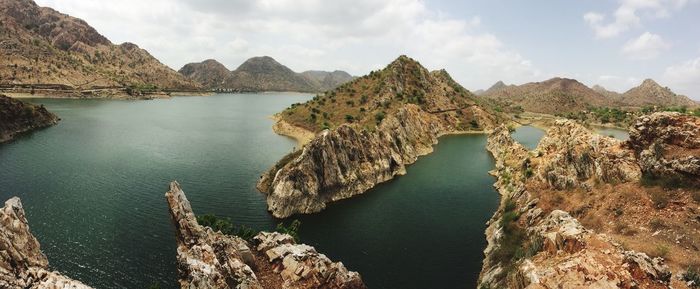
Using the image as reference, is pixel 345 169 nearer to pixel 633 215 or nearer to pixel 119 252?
pixel 119 252

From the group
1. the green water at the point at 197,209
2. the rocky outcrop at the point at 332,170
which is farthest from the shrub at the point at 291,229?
the rocky outcrop at the point at 332,170

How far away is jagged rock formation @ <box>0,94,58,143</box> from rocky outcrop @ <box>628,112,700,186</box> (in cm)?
16728

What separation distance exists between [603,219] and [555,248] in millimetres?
15593

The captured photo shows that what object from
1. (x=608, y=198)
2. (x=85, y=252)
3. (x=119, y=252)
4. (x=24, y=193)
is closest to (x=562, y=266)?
(x=608, y=198)

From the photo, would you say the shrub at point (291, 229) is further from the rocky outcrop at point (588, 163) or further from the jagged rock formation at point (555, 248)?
the rocky outcrop at point (588, 163)

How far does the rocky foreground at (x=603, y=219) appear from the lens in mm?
36531

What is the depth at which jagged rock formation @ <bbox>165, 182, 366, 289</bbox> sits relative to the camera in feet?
143

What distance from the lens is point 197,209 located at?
7556 centimetres

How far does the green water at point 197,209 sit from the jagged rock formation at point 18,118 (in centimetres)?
687

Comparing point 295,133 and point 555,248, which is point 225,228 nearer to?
point 555,248

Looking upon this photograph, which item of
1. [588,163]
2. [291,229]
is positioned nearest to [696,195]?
[588,163]

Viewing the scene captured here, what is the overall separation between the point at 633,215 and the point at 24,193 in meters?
103

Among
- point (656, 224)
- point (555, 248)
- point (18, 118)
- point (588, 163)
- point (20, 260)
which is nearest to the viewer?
point (20, 260)

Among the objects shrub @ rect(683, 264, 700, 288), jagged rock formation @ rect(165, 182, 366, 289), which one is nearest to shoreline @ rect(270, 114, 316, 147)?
jagged rock formation @ rect(165, 182, 366, 289)
